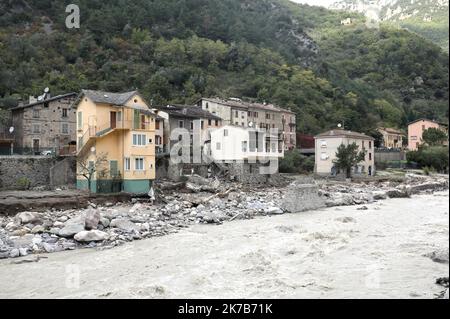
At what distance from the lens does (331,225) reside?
87.0 feet

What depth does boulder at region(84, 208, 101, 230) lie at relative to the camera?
2262 centimetres

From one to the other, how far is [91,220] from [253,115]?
146 feet

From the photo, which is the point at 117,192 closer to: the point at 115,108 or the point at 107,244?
the point at 115,108

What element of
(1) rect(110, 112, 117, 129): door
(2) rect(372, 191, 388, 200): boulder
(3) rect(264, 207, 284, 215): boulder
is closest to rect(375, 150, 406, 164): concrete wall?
(2) rect(372, 191, 388, 200): boulder

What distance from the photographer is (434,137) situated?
65750 millimetres

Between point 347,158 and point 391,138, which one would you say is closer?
point 347,158

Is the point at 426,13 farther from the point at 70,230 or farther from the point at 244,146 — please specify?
the point at 70,230

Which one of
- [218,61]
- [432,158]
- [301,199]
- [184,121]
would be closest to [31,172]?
[184,121]

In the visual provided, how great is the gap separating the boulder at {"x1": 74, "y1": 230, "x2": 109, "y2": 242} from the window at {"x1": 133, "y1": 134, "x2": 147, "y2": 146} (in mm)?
14375

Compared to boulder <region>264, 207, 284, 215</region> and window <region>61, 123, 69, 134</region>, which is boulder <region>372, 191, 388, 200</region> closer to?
boulder <region>264, 207, 284, 215</region>

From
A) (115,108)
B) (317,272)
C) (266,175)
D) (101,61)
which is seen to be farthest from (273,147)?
(101,61)

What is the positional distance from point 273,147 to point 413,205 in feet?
60.6

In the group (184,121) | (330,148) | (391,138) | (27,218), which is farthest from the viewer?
(391,138)

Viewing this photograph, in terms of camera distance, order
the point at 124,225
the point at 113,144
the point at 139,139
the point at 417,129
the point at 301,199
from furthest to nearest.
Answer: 1. the point at 417,129
2. the point at 139,139
3. the point at 113,144
4. the point at 301,199
5. the point at 124,225
